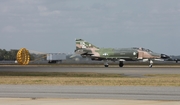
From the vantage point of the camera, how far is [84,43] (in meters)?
75.3

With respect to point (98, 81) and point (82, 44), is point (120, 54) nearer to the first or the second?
point (82, 44)

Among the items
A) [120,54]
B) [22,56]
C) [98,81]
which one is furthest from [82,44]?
[98,81]

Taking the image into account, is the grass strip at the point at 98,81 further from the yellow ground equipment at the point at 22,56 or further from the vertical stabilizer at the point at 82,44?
the yellow ground equipment at the point at 22,56

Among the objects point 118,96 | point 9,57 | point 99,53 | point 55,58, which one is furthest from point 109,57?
point 9,57

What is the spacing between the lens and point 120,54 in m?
70.5

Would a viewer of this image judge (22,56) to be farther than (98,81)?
Yes

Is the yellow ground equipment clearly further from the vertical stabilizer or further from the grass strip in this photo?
the grass strip

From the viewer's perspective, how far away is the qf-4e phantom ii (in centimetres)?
6962

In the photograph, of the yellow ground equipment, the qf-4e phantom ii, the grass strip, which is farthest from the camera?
the yellow ground equipment

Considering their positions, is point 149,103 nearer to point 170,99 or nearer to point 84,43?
point 170,99

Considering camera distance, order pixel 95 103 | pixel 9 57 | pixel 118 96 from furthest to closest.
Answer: pixel 9 57 → pixel 118 96 → pixel 95 103

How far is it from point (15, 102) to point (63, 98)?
2606 millimetres

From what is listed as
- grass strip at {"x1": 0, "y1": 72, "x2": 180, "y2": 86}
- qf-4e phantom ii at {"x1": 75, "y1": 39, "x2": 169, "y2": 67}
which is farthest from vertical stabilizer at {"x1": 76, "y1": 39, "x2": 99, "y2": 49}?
grass strip at {"x1": 0, "y1": 72, "x2": 180, "y2": 86}

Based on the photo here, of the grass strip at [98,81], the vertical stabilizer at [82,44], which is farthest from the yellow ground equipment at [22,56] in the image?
the grass strip at [98,81]
